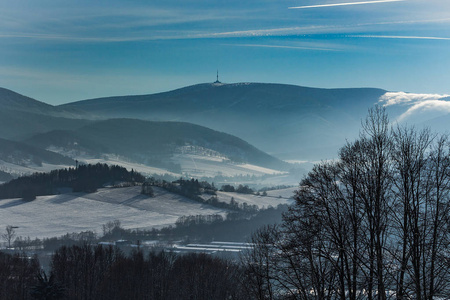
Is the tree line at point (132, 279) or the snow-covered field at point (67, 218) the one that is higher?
the snow-covered field at point (67, 218)

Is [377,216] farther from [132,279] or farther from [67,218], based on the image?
[67,218]

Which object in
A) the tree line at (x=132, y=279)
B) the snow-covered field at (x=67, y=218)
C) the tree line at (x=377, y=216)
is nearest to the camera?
the tree line at (x=377, y=216)

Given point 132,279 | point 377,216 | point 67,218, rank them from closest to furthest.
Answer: point 377,216
point 132,279
point 67,218

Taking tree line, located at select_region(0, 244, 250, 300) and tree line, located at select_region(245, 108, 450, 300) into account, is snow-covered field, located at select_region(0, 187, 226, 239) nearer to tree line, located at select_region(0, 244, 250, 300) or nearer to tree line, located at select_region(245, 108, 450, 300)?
tree line, located at select_region(0, 244, 250, 300)

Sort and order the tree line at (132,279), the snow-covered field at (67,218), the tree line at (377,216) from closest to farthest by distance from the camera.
A: the tree line at (377,216), the tree line at (132,279), the snow-covered field at (67,218)

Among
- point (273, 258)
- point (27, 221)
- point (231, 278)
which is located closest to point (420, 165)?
point (273, 258)

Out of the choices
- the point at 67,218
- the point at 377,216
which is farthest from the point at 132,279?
the point at 67,218

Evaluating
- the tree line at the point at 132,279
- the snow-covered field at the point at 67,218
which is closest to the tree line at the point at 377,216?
the tree line at the point at 132,279

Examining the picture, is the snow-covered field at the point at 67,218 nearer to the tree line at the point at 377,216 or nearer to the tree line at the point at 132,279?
the tree line at the point at 132,279

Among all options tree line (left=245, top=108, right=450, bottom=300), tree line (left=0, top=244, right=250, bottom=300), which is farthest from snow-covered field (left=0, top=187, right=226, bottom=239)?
tree line (left=245, top=108, right=450, bottom=300)
